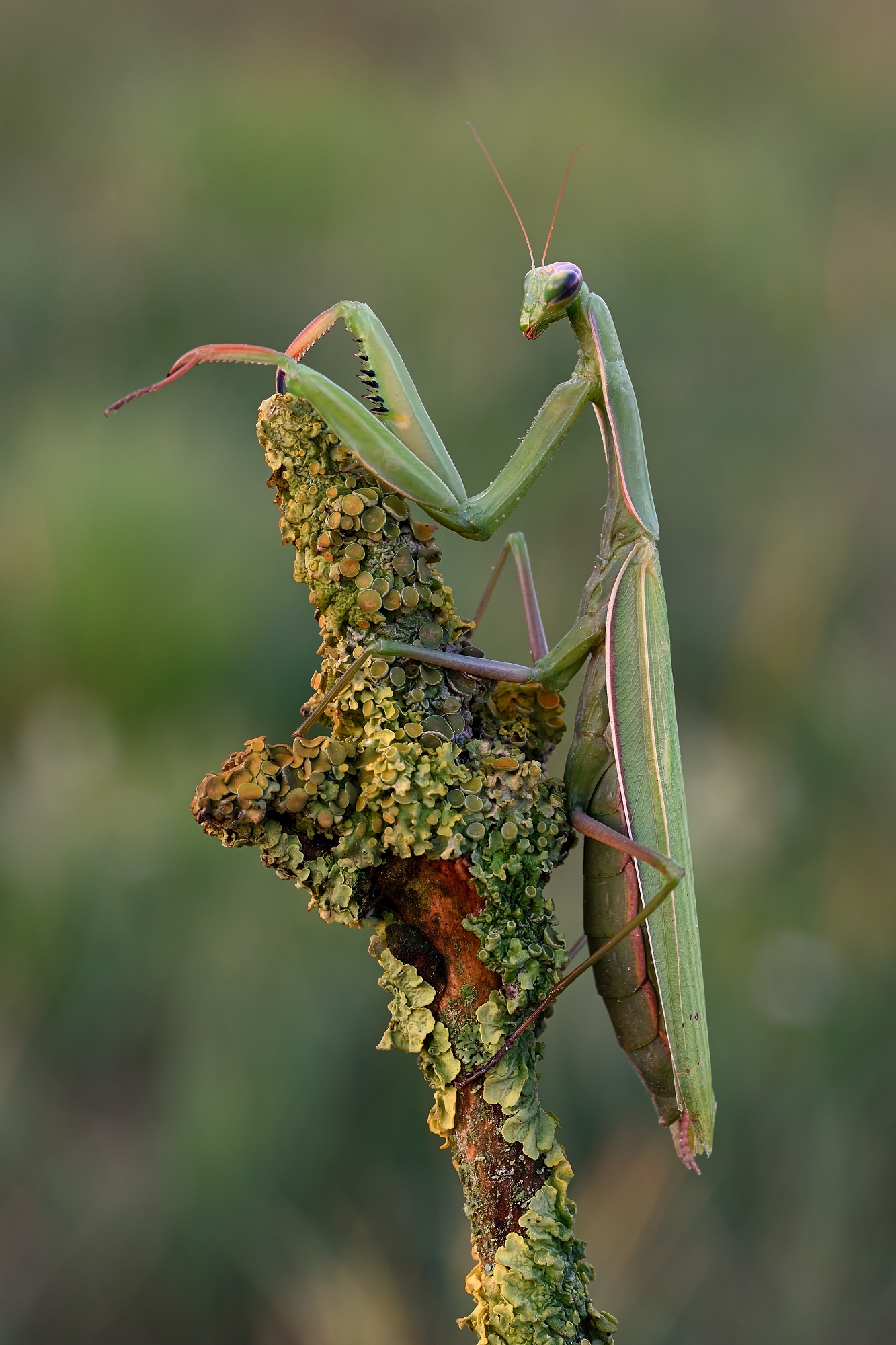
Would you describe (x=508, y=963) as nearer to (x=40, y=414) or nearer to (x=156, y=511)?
(x=156, y=511)

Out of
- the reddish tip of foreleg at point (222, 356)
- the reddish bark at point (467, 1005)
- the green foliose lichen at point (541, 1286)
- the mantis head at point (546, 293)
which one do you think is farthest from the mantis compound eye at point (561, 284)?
the green foliose lichen at point (541, 1286)

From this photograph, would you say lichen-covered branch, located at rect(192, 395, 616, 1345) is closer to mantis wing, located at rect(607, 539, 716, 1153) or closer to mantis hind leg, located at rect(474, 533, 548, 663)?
mantis wing, located at rect(607, 539, 716, 1153)

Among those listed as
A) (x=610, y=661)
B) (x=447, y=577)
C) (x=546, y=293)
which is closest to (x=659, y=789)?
(x=610, y=661)

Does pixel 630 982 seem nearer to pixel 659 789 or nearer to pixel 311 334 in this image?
pixel 659 789

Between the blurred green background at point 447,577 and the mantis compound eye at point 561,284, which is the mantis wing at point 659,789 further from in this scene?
the blurred green background at point 447,577

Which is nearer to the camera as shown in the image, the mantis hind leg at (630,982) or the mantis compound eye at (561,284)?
the mantis hind leg at (630,982)

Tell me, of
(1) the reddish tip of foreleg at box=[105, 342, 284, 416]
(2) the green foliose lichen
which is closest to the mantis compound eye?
(1) the reddish tip of foreleg at box=[105, 342, 284, 416]
